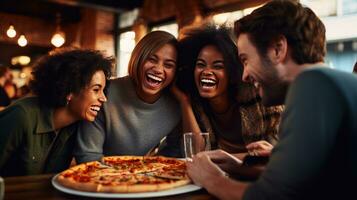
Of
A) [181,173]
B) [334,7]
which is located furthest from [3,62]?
[181,173]

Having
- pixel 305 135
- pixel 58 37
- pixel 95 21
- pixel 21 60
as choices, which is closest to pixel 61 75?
pixel 305 135

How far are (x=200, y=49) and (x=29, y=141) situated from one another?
1137 millimetres

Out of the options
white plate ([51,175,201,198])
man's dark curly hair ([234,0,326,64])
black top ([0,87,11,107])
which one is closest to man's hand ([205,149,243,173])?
white plate ([51,175,201,198])

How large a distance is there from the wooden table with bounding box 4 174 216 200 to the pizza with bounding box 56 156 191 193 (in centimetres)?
5

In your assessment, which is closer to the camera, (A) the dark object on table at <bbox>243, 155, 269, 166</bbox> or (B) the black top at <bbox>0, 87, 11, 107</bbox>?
(A) the dark object on table at <bbox>243, 155, 269, 166</bbox>

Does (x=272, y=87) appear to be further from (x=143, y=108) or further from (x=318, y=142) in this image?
(x=143, y=108)

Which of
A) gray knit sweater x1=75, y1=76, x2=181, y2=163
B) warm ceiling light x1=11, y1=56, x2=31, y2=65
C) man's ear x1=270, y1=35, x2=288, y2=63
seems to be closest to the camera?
man's ear x1=270, y1=35, x2=288, y2=63

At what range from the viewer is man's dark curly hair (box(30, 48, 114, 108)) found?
1.96 metres

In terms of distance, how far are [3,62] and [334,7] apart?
7706 millimetres

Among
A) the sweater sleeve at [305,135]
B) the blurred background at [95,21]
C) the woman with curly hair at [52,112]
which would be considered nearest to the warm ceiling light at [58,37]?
the blurred background at [95,21]

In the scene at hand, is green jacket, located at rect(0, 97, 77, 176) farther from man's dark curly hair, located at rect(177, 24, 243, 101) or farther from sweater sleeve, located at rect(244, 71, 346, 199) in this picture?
sweater sleeve, located at rect(244, 71, 346, 199)

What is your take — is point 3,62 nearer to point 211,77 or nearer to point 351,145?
point 211,77

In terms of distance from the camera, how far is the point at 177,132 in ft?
7.83

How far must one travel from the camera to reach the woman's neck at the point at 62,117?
196cm
